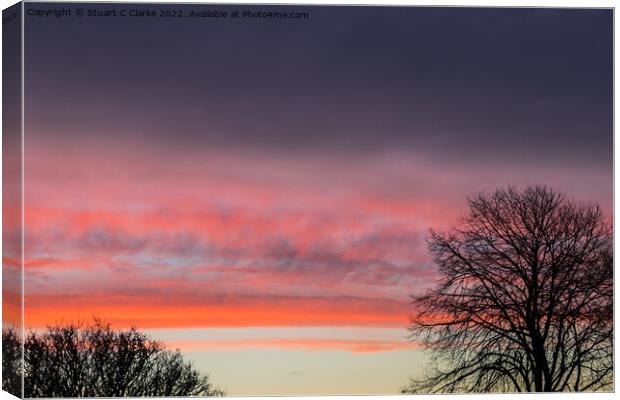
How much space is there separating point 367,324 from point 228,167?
3.46m

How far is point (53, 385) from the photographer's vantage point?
69.5 feet

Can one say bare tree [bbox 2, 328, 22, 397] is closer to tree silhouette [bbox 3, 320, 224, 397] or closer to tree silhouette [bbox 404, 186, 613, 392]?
tree silhouette [bbox 3, 320, 224, 397]

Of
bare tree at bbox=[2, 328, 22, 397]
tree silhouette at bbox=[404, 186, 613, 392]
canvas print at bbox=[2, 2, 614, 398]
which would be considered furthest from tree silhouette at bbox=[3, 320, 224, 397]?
tree silhouette at bbox=[404, 186, 613, 392]

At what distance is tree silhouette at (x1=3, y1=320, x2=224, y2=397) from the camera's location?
69.6 ft

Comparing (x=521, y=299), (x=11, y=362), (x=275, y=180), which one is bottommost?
(x=11, y=362)

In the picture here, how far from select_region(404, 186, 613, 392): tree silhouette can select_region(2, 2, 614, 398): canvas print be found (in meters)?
0.09

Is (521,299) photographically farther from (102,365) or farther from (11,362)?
(11,362)

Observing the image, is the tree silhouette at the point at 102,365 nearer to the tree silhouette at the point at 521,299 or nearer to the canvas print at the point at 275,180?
the canvas print at the point at 275,180

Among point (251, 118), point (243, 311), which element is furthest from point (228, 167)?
point (243, 311)

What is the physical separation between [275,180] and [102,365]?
4203mm

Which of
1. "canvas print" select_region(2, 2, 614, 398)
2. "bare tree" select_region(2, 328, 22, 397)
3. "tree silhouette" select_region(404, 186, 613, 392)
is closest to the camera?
"bare tree" select_region(2, 328, 22, 397)

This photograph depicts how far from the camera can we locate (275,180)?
21766mm

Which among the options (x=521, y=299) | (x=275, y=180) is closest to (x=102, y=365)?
(x=275, y=180)

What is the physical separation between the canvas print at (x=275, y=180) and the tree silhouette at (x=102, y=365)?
39 mm
